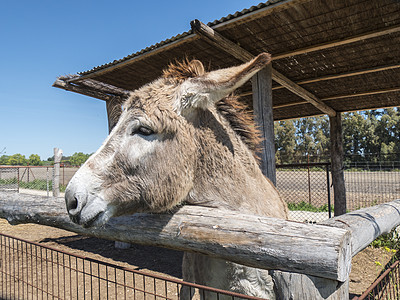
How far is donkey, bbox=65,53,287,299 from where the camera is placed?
5.08ft

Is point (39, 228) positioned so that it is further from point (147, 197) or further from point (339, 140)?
point (339, 140)

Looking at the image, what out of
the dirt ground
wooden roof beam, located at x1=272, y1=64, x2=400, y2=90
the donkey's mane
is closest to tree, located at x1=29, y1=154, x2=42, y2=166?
the dirt ground

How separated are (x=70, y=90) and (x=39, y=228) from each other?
5883mm

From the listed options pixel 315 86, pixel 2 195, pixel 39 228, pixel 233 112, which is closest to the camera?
pixel 233 112

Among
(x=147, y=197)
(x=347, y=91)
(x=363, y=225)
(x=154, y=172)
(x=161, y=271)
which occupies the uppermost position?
(x=347, y=91)

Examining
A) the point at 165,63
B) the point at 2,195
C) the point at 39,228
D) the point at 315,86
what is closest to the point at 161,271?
the point at 2,195

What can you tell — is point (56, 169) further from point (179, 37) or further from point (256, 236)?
point (256, 236)

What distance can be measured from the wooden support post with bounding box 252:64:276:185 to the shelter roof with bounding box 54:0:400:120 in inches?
18.8

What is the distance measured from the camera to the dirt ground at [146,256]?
5141 millimetres

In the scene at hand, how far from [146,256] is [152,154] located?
538 centimetres

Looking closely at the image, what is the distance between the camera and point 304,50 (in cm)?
408

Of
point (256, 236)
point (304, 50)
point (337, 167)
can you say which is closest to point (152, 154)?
point (256, 236)

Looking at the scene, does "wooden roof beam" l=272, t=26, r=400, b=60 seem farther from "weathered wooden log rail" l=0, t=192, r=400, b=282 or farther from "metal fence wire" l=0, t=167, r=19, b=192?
"metal fence wire" l=0, t=167, r=19, b=192

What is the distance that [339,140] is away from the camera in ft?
25.8
